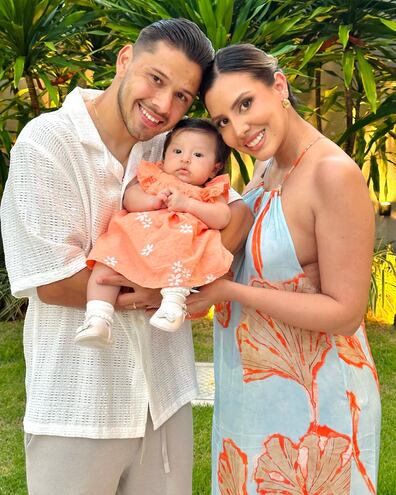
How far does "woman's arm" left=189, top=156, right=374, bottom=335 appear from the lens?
166cm

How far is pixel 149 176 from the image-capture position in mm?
1822

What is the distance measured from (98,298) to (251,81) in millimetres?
691

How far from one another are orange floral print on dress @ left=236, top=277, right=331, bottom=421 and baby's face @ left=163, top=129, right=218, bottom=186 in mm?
341

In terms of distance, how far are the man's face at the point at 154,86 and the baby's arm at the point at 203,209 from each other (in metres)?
0.20

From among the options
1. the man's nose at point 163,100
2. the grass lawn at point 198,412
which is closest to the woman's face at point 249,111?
the man's nose at point 163,100

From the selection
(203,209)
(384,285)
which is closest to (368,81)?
(384,285)

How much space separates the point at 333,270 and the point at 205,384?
2843 mm

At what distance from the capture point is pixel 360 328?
1.92 meters

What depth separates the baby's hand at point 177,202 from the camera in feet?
5.82

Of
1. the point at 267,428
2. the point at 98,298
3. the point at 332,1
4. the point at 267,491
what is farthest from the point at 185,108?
the point at 332,1

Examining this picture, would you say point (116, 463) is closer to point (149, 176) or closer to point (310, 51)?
point (149, 176)

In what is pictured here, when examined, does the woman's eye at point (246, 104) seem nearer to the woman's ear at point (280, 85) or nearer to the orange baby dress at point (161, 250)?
the woman's ear at point (280, 85)

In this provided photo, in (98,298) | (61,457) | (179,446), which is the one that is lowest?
(179,446)

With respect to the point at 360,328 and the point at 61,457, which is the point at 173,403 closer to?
the point at 61,457
